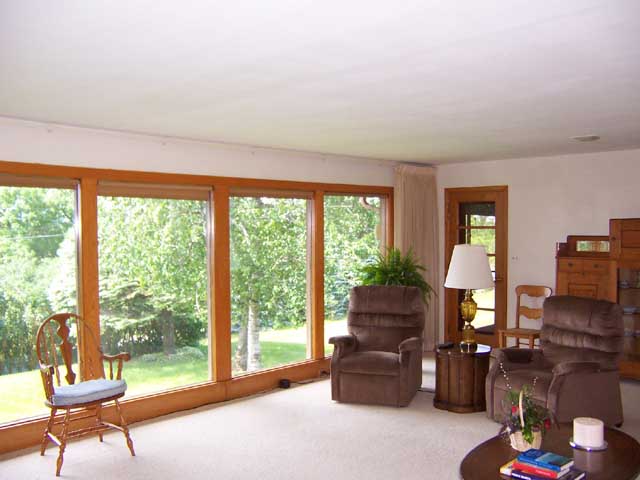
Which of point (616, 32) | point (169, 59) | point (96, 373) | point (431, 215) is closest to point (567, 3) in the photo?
point (616, 32)

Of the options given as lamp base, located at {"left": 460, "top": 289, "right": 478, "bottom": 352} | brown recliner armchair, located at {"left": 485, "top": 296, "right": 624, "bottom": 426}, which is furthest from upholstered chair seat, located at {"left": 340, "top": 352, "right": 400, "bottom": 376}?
brown recliner armchair, located at {"left": 485, "top": 296, "right": 624, "bottom": 426}

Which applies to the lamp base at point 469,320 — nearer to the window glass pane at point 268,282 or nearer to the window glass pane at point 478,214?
the window glass pane at point 268,282

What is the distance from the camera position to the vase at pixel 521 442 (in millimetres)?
3443

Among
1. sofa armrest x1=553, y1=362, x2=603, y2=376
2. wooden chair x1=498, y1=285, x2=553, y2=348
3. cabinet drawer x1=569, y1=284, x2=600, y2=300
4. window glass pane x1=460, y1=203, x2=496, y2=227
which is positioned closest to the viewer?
sofa armrest x1=553, y1=362, x2=603, y2=376

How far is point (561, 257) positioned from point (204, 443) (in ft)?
13.7

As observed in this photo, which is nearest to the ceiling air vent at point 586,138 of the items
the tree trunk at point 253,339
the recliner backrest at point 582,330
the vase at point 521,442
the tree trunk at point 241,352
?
the recliner backrest at point 582,330

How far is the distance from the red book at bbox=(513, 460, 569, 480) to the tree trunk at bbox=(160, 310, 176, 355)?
3361 millimetres

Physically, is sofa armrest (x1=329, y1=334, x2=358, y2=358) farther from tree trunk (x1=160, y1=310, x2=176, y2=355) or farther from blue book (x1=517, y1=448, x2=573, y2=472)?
blue book (x1=517, y1=448, x2=573, y2=472)

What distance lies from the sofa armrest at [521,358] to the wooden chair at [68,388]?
3036 mm

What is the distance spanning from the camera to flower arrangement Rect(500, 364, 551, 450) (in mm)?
3389

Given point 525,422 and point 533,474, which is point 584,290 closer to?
point 525,422

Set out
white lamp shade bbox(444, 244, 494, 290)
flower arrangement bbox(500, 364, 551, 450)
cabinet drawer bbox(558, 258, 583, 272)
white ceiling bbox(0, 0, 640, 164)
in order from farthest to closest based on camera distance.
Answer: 1. cabinet drawer bbox(558, 258, 583, 272)
2. white lamp shade bbox(444, 244, 494, 290)
3. flower arrangement bbox(500, 364, 551, 450)
4. white ceiling bbox(0, 0, 640, 164)

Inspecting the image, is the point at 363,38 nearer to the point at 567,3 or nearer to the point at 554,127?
the point at 567,3

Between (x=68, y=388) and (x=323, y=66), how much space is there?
9.46 ft
